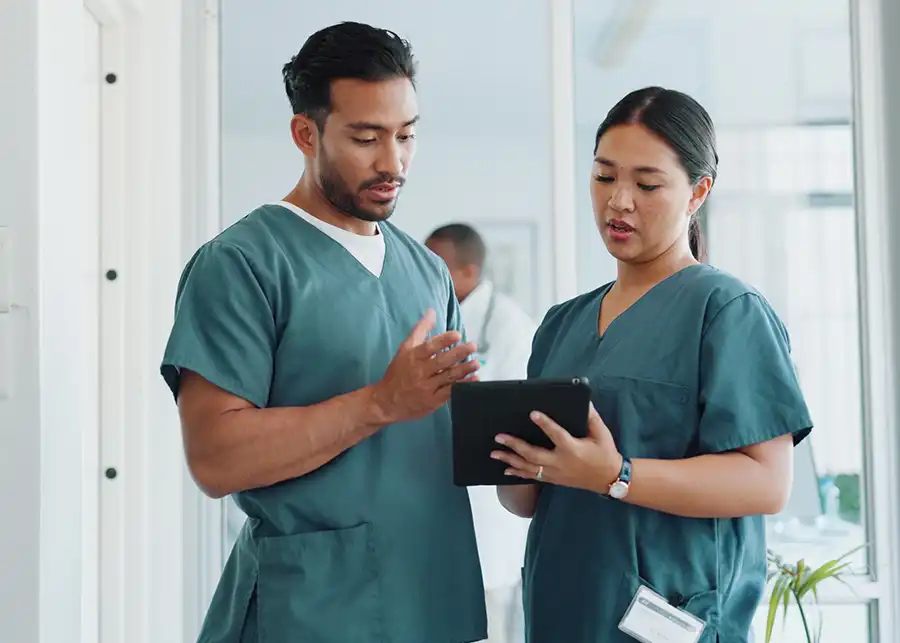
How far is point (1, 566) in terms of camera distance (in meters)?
1.40

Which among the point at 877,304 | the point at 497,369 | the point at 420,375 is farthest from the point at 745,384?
the point at 877,304

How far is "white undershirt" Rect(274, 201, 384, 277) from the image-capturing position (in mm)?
1433

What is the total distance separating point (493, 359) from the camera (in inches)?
108

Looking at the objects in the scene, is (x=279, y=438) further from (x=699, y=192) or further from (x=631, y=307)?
(x=699, y=192)

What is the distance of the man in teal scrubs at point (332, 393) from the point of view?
126 centimetres

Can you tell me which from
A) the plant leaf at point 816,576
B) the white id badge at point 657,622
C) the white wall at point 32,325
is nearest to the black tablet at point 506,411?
the white id badge at point 657,622

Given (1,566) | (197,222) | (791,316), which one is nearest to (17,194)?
(1,566)

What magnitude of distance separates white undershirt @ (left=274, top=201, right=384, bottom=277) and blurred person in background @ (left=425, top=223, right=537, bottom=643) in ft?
4.00

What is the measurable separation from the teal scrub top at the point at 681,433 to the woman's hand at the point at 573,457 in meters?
0.10

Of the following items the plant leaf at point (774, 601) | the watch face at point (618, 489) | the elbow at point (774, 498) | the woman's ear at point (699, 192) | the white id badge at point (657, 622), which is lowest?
the plant leaf at point (774, 601)

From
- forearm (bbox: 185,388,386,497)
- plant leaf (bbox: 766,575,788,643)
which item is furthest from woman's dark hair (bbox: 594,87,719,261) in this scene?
plant leaf (bbox: 766,575,788,643)

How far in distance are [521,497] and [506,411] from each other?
32cm

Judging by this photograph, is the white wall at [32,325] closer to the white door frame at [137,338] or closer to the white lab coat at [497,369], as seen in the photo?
the white door frame at [137,338]

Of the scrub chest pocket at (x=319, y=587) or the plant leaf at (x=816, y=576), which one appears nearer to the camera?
the scrub chest pocket at (x=319, y=587)
